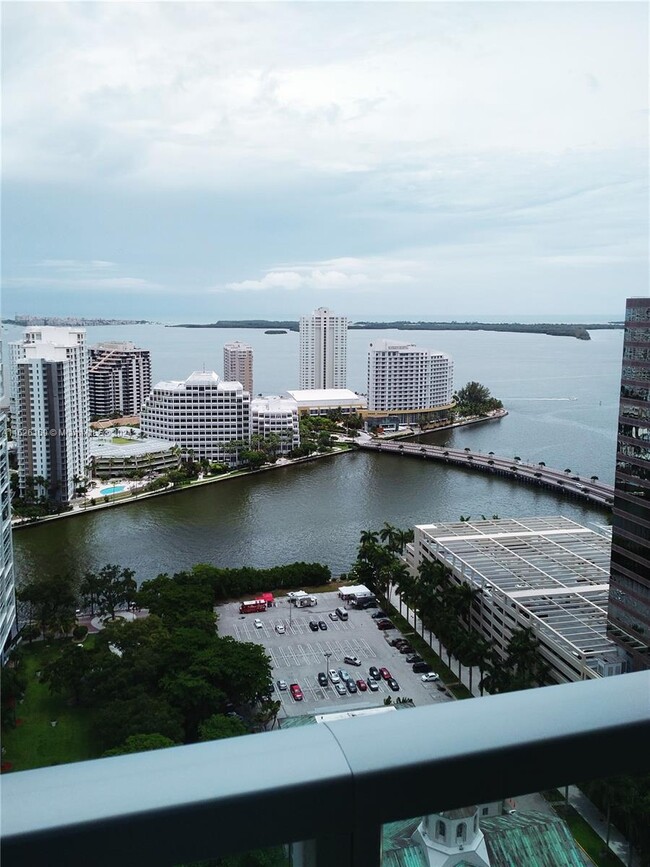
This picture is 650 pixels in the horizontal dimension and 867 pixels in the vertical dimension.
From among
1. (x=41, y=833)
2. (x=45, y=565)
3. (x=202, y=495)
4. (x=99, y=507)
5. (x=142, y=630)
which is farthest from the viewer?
(x=202, y=495)

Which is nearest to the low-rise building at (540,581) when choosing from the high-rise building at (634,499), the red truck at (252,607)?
the high-rise building at (634,499)

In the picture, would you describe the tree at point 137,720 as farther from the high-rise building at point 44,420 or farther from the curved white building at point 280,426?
the curved white building at point 280,426

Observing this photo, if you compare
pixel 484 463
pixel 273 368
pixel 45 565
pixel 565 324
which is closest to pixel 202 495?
pixel 45 565

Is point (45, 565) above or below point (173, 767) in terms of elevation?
below

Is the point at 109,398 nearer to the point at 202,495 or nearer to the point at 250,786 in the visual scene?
the point at 202,495

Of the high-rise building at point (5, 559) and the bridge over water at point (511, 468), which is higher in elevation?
the high-rise building at point (5, 559)
